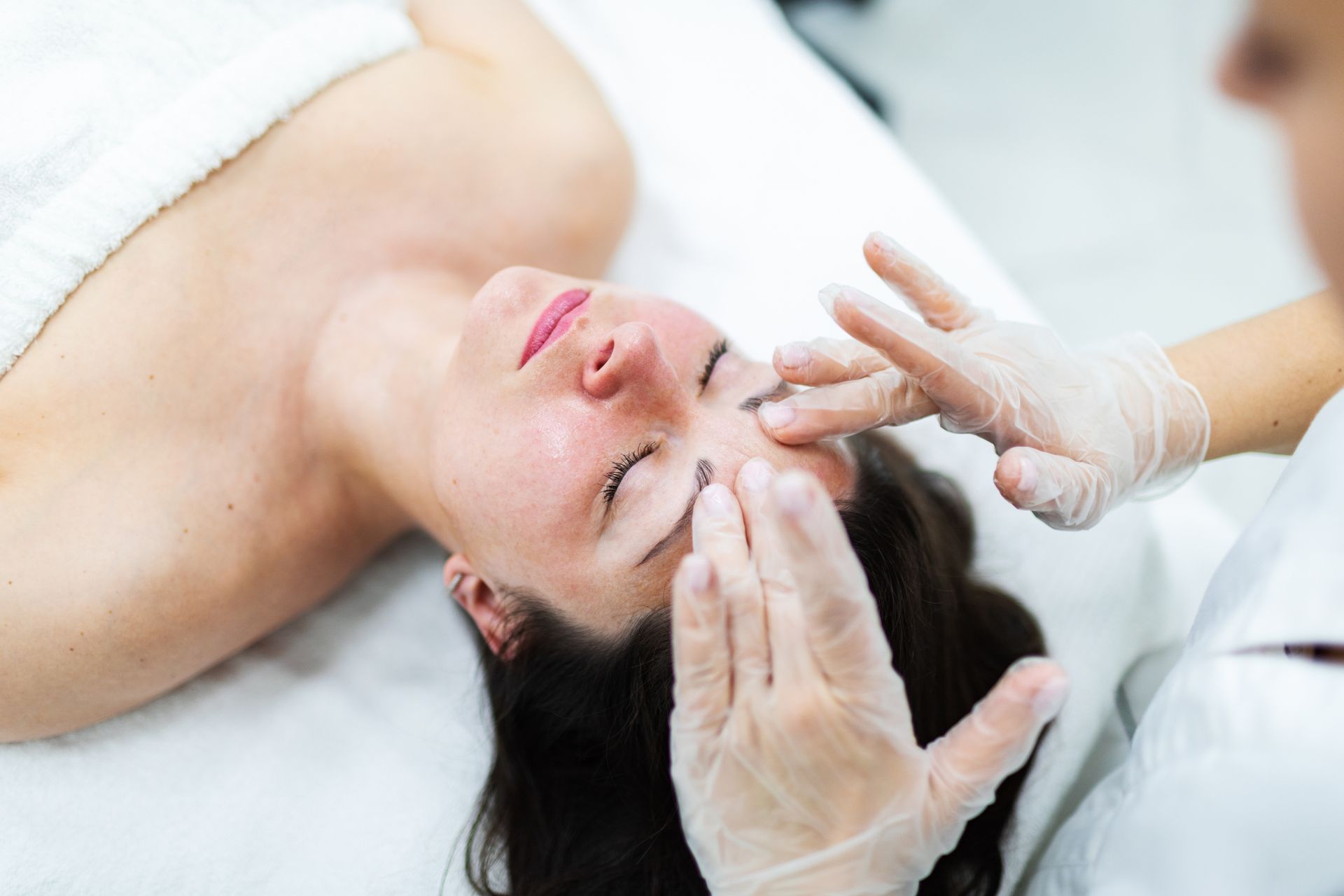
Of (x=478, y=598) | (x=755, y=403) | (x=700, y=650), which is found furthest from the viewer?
(x=478, y=598)

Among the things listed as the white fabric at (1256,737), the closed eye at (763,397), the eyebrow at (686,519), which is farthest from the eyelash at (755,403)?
the white fabric at (1256,737)

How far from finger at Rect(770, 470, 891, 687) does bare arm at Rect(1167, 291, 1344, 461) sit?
2.39 feet

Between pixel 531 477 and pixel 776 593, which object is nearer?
pixel 776 593

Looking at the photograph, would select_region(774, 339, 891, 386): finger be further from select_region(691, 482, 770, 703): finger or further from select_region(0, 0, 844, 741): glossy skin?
select_region(691, 482, 770, 703): finger

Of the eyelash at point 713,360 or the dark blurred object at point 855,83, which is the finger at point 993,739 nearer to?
the eyelash at point 713,360

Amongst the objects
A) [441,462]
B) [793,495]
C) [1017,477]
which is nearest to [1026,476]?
[1017,477]

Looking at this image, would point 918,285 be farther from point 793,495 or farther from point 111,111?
point 111,111

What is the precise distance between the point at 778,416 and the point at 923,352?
186 mm

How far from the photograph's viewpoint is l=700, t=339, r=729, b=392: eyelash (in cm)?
117

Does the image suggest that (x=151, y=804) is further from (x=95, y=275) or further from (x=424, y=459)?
(x=95, y=275)

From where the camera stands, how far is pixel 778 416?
108 centimetres

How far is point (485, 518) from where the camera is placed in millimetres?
1144

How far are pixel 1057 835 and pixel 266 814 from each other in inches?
44.6

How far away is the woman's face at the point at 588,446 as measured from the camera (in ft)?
3.52
